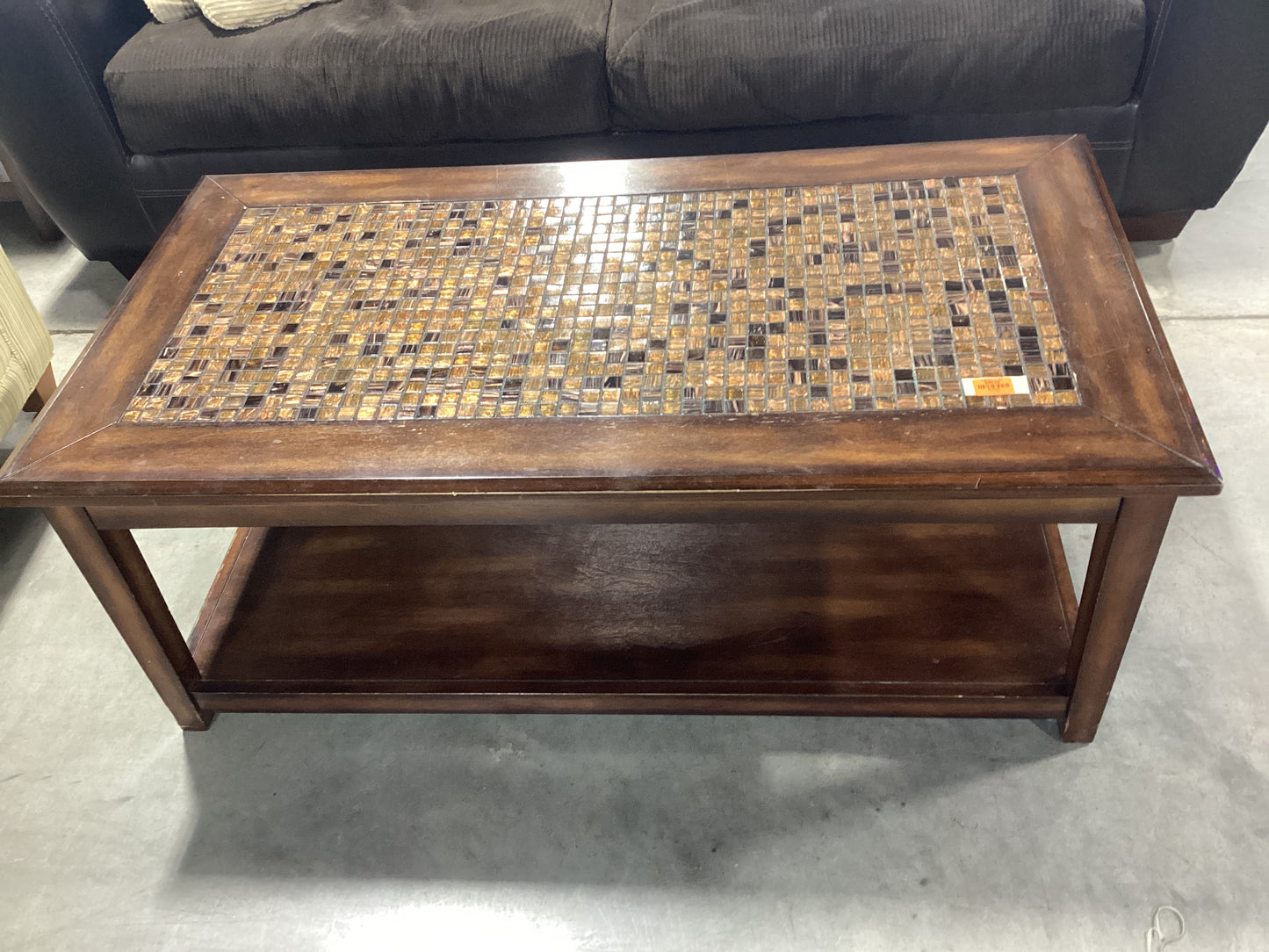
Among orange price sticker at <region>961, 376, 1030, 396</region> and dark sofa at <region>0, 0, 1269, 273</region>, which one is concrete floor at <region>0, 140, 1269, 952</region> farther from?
dark sofa at <region>0, 0, 1269, 273</region>

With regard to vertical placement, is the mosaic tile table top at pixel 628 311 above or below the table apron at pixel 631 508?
above

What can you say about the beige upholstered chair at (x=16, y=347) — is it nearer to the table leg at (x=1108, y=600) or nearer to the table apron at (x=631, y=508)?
the table apron at (x=631, y=508)

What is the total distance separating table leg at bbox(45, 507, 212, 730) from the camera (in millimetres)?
→ 979

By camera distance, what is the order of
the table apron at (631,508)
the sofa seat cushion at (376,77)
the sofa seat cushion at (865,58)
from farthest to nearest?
the sofa seat cushion at (376,77), the sofa seat cushion at (865,58), the table apron at (631,508)

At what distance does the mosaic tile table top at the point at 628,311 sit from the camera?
36.6 inches

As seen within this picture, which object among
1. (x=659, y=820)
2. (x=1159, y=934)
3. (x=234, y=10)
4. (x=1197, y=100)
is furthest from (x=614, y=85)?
(x=1159, y=934)

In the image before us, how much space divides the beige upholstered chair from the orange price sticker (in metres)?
1.20

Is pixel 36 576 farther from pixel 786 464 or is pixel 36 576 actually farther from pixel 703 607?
pixel 786 464

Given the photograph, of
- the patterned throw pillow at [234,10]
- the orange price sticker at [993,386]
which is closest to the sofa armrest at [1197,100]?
the orange price sticker at [993,386]

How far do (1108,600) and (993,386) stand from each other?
0.23 m

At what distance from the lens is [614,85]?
1591 millimetres

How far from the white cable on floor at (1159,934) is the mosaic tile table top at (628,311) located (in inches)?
19.7

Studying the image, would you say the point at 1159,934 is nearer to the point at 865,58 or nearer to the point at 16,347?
the point at 865,58

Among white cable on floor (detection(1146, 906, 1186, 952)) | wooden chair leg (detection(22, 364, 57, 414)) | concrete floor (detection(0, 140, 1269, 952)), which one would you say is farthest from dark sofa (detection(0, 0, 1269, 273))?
white cable on floor (detection(1146, 906, 1186, 952))
